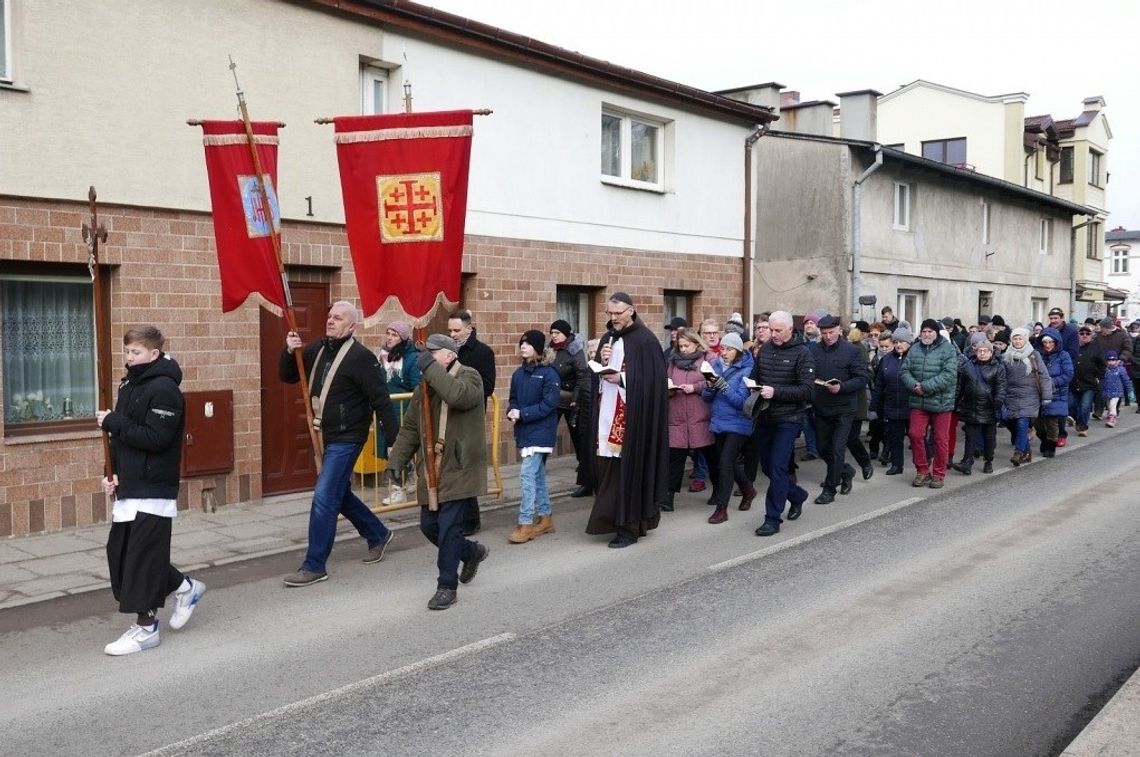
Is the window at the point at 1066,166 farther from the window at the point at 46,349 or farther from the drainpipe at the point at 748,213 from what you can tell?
the window at the point at 46,349

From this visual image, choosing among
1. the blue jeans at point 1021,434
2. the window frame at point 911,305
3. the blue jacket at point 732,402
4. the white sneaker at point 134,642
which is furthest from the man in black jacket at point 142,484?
the window frame at point 911,305

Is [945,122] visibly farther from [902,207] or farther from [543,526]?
[543,526]

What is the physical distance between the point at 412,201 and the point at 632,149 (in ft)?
29.9

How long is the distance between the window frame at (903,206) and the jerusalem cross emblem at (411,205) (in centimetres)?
1778

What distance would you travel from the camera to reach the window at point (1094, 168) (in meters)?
42.5

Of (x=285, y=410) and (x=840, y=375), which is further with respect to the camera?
(x=285, y=410)

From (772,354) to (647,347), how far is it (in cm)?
147

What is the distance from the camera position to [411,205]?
7125 mm

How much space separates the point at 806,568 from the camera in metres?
7.71

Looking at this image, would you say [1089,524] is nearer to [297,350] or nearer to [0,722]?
[297,350]

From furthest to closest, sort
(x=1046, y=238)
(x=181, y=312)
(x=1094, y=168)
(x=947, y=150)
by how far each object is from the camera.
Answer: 1. (x=1094, y=168)
2. (x=947, y=150)
3. (x=1046, y=238)
4. (x=181, y=312)

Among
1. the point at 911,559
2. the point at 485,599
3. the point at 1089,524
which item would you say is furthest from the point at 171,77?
the point at 1089,524

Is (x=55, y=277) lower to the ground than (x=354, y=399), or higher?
higher

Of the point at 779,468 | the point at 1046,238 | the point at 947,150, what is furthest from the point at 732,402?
the point at 947,150
